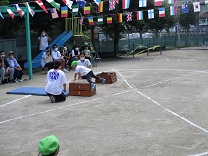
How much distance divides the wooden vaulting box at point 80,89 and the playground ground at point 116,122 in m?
0.26

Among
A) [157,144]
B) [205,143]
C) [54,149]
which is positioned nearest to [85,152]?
[157,144]

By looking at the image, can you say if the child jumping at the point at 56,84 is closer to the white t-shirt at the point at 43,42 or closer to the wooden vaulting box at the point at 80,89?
the wooden vaulting box at the point at 80,89

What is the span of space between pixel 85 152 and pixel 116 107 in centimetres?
365

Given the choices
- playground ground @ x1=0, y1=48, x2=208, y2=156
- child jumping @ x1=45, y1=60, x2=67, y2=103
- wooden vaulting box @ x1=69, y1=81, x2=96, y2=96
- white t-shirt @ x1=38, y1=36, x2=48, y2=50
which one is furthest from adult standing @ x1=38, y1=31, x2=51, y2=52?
child jumping @ x1=45, y1=60, x2=67, y2=103

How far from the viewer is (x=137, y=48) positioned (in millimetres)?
34406

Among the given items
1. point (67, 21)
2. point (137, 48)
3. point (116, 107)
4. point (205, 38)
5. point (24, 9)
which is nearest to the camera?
point (116, 107)

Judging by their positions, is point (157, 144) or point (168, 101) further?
point (168, 101)

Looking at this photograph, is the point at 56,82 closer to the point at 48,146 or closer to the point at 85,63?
the point at 85,63

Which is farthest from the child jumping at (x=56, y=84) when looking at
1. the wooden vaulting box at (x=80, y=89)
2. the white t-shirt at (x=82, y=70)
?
the white t-shirt at (x=82, y=70)

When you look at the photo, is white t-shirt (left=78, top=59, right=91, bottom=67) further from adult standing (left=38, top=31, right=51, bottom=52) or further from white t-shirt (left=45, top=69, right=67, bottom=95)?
adult standing (left=38, top=31, right=51, bottom=52)

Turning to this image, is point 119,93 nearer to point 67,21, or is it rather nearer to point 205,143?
point 205,143

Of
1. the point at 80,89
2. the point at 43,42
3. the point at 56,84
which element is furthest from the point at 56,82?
the point at 43,42

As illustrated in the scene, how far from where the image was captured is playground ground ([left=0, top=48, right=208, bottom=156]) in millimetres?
5875

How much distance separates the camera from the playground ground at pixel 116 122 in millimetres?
5875
